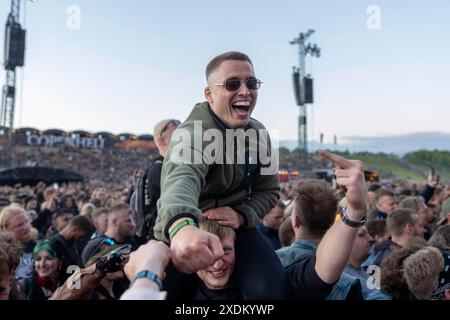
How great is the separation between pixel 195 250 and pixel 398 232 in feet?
11.7

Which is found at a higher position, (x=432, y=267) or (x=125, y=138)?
(x=125, y=138)

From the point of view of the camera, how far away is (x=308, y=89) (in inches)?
1127

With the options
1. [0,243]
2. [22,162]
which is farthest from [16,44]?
[22,162]

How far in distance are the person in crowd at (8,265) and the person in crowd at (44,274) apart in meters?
1.23

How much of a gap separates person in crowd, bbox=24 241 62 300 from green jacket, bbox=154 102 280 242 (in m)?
2.45

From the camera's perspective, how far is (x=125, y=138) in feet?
186

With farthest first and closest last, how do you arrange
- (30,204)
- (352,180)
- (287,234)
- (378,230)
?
(30,204)
(378,230)
(287,234)
(352,180)

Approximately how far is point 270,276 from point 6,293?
141cm

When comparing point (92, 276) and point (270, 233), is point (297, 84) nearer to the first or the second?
point (270, 233)

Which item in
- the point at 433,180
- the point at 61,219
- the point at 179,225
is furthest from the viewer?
the point at 433,180

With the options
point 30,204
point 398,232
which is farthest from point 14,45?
point 398,232

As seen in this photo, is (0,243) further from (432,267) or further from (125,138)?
(125,138)

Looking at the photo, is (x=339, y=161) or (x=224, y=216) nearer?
(x=339, y=161)

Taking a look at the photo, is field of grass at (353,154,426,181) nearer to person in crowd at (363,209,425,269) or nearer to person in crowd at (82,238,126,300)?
person in crowd at (363,209,425,269)
